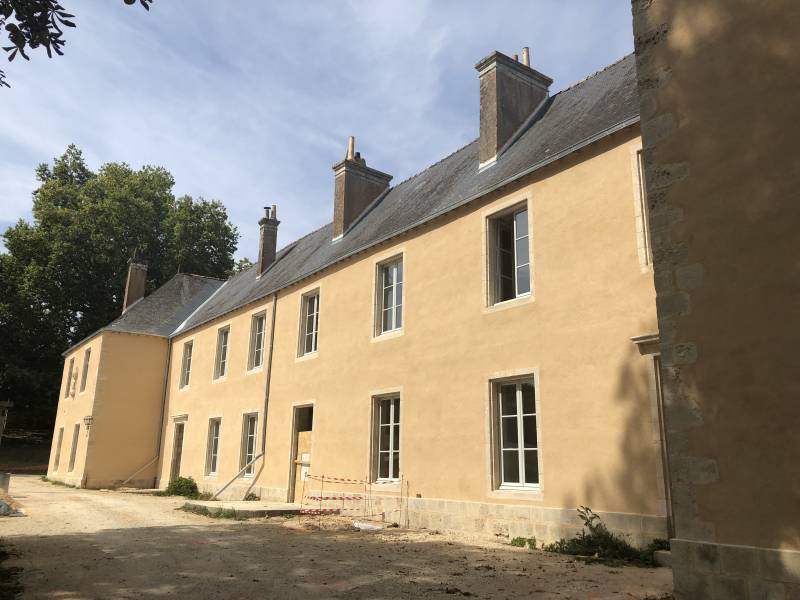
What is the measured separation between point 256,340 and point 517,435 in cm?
945

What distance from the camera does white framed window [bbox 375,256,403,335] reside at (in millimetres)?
11320

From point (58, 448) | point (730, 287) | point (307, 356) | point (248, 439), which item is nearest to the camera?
point (730, 287)

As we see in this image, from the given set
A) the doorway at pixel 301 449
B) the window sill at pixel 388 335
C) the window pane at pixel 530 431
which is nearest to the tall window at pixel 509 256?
the window pane at pixel 530 431

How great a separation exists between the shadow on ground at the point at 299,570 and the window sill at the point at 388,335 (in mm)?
3636

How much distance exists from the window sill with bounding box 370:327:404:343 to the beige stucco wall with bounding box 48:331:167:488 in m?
12.1

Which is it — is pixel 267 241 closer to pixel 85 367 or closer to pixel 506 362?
pixel 85 367

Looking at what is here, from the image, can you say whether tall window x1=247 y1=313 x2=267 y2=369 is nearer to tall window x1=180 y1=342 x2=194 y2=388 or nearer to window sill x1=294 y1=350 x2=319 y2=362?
window sill x1=294 y1=350 x2=319 y2=362

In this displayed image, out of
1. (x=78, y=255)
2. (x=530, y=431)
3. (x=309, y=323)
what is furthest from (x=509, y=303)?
(x=78, y=255)

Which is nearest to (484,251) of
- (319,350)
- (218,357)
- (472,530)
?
(472,530)

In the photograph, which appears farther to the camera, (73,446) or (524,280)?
(73,446)

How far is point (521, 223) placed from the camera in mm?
9180

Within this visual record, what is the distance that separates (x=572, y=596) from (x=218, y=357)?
14.5m

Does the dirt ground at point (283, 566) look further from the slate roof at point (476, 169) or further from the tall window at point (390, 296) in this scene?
the slate roof at point (476, 169)

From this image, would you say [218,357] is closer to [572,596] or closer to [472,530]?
[472,530]
